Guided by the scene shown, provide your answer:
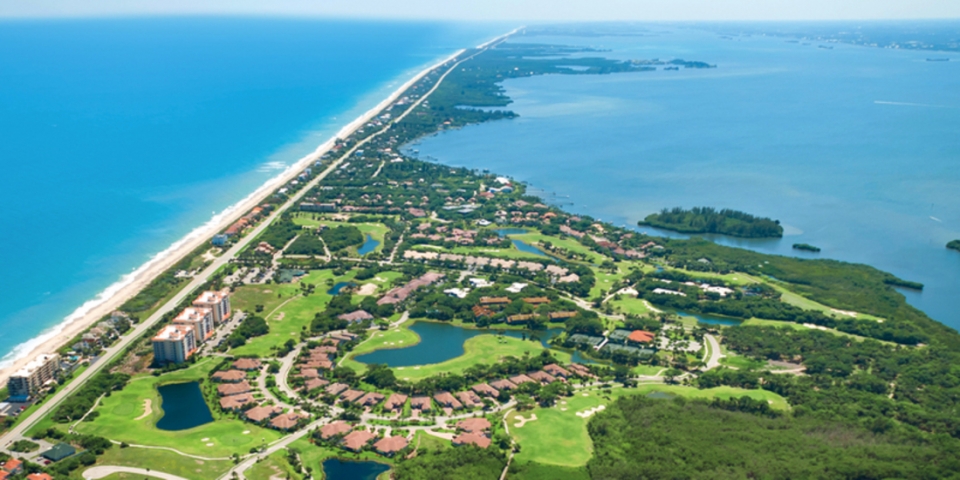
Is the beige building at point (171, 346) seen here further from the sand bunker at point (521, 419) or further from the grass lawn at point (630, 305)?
the grass lawn at point (630, 305)

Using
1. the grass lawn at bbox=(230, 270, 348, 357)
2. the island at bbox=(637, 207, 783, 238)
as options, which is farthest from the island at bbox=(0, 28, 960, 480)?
the island at bbox=(637, 207, 783, 238)

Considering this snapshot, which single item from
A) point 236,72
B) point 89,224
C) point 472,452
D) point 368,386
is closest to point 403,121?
point 89,224

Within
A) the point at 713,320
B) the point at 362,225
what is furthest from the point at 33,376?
the point at 713,320

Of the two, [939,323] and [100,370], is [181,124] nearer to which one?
[100,370]

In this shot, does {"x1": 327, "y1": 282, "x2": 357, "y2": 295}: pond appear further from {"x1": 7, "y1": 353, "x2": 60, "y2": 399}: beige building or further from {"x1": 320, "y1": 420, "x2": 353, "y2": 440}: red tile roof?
{"x1": 320, "y1": 420, "x2": 353, "y2": 440}: red tile roof

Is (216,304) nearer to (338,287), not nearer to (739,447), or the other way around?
(338,287)

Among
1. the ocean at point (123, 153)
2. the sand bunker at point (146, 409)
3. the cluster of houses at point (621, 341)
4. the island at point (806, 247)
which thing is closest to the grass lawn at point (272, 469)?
the sand bunker at point (146, 409)
